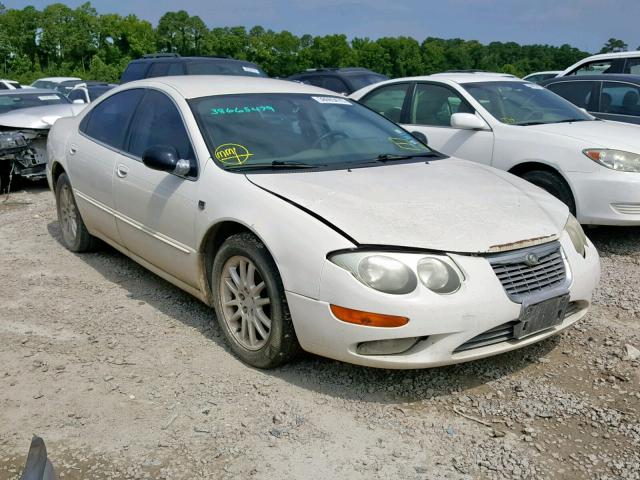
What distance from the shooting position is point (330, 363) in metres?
3.69

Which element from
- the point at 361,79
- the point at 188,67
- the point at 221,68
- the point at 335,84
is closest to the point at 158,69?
the point at 188,67

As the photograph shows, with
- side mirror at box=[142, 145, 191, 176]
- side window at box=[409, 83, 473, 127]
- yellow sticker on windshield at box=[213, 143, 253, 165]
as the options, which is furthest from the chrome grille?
side window at box=[409, 83, 473, 127]

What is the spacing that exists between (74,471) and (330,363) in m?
1.41

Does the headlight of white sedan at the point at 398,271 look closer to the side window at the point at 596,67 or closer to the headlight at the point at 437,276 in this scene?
the headlight at the point at 437,276

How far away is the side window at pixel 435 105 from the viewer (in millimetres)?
6891

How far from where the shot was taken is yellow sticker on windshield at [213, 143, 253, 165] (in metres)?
3.94

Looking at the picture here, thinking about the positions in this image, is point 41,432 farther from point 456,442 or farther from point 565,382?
point 565,382

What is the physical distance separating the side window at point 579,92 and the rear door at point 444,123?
237cm

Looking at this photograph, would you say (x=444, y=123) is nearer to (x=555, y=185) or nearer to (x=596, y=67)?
(x=555, y=185)

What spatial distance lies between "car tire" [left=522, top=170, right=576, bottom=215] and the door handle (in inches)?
139

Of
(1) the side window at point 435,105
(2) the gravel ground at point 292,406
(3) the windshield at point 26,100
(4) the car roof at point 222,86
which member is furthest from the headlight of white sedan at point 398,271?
(3) the windshield at point 26,100


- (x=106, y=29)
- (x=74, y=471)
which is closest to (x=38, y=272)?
(x=74, y=471)

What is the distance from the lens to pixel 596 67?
1035 cm

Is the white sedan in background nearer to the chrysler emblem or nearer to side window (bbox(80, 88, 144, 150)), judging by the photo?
the chrysler emblem
